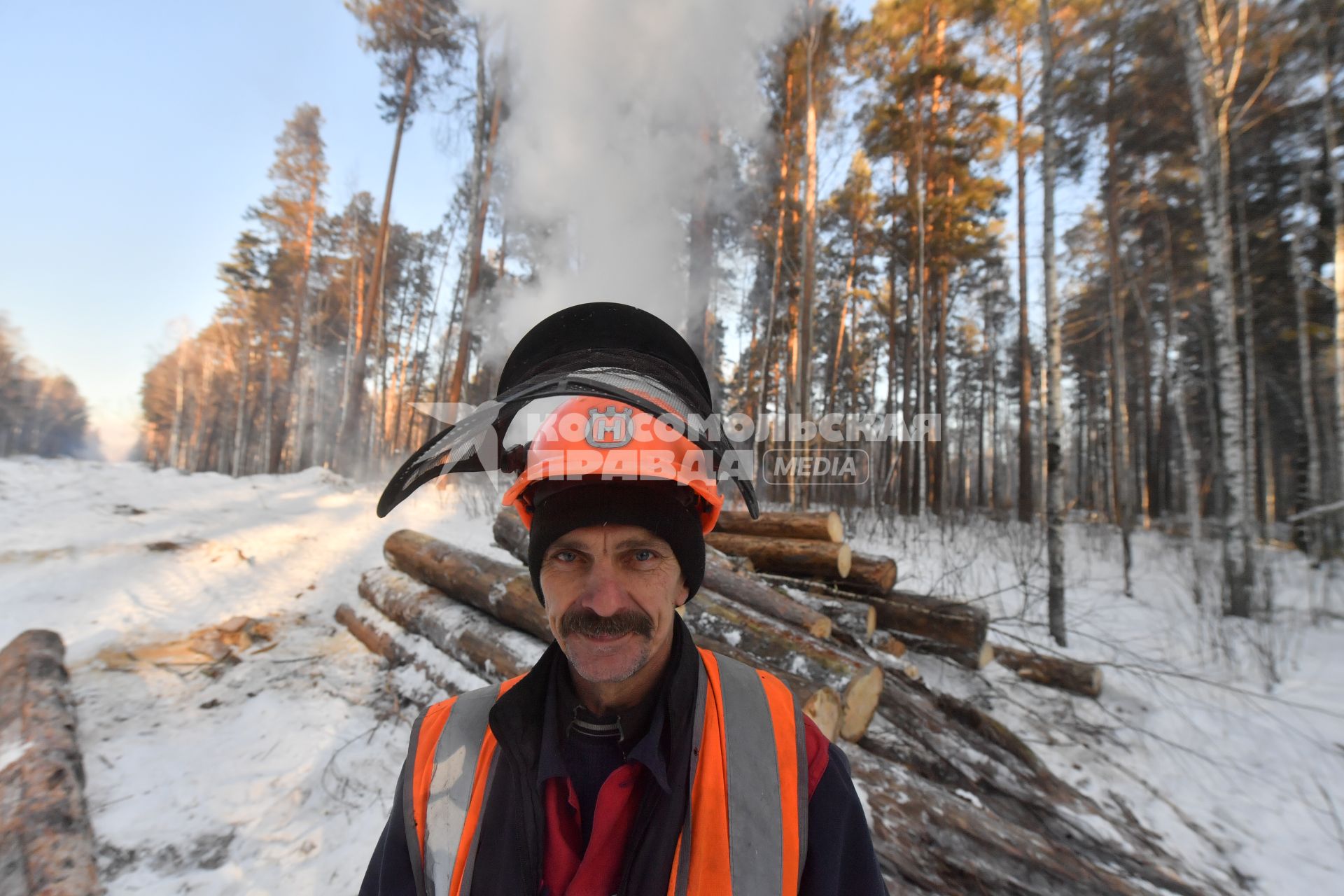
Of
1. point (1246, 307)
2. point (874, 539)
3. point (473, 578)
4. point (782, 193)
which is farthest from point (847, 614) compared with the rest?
point (782, 193)

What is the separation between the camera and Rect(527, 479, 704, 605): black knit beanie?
1.10 metres

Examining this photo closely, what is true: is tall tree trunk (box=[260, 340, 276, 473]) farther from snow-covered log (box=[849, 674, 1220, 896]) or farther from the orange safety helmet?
the orange safety helmet

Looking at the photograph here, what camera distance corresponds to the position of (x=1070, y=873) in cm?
188

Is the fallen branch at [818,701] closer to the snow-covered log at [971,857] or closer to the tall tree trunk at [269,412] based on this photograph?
the snow-covered log at [971,857]

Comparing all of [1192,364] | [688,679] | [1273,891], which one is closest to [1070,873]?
[1273,891]

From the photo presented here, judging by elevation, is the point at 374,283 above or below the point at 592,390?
above

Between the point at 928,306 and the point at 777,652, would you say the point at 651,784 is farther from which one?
the point at 928,306

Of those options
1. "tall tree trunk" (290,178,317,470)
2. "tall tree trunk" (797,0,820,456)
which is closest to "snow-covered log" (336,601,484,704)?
"tall tree trunk" (797,0,820,456)

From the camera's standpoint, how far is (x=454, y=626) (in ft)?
11.2

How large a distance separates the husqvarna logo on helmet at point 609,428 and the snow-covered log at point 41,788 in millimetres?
2101

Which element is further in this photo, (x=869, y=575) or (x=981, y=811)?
(x=869, y=575)

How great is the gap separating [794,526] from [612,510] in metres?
4.10

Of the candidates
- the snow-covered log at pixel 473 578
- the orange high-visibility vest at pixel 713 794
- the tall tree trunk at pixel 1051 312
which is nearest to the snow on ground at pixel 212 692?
the snow-covered log at pixel 473 578

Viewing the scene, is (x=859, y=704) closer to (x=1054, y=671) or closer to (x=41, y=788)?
(x=1054, y=671)
